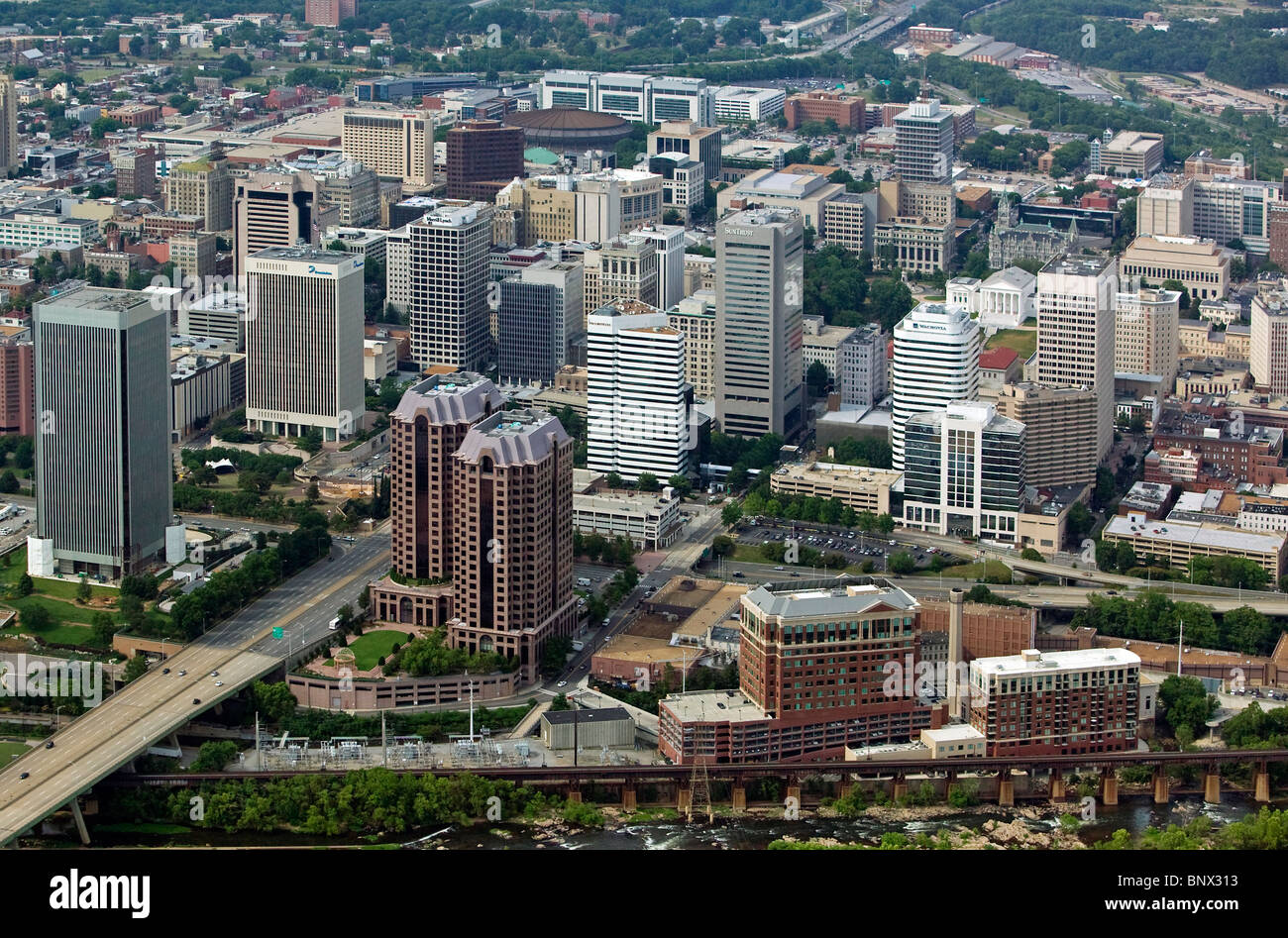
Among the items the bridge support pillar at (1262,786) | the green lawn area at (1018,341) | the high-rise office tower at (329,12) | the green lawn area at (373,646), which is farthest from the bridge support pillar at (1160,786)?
the high-rise office tower at (329,12)

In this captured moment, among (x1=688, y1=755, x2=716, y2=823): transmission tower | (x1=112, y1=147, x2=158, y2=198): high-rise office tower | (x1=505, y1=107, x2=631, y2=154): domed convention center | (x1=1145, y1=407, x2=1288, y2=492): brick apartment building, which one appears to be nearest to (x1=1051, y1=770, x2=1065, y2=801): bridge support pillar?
(x1=688, y1=755, x2=716, y2=823): transmission tower

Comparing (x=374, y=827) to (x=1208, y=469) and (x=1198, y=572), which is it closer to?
(x=1198, y=572)

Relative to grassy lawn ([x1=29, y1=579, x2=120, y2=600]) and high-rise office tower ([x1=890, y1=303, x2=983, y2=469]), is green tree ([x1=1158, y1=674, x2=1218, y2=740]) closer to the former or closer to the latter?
high-rise office tower ([x1=890, y1=303, x2=983, y2=469])

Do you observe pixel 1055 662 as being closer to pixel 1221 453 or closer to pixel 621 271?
pixel 1221 453
